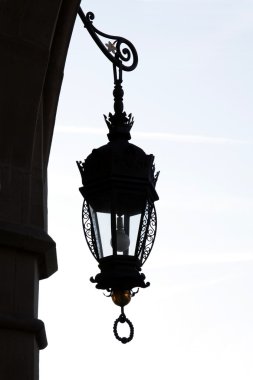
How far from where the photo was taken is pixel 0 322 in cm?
477

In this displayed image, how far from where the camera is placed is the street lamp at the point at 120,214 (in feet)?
18.1

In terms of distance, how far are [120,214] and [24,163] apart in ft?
2.34

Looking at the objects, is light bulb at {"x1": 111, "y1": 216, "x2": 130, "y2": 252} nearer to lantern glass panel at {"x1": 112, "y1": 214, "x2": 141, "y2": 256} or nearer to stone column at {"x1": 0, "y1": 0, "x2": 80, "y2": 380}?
lantern glass panel at {"x1": 112, "y1": 214, "x2": 141, "y2": 256}

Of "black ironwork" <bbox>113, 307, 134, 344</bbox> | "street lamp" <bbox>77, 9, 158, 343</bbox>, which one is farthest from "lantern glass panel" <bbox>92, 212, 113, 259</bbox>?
"black ironwork" <bbox>113, 307, 134, 344</bbox>

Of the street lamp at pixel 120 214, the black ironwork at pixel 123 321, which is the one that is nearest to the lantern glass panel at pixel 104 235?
the street lamp at pixel 120 214

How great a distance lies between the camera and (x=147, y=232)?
5637mm

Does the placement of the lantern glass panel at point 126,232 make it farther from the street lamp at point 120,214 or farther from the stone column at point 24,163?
the stone column at point 24,163

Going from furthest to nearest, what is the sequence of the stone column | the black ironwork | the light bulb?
the light bulb < the black ironwork < the stone column

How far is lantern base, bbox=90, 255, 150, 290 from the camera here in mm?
5465

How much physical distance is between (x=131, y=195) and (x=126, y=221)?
0.15 metres

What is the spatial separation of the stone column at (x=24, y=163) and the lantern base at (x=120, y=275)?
0.33m

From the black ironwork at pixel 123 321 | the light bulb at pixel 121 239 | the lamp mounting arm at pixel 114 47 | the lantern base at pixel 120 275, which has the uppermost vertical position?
the lamp mounting arm at pixel 114 47

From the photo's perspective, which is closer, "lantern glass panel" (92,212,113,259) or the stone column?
the stone column

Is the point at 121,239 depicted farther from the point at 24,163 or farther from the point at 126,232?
the point at 24,163
